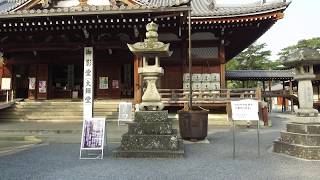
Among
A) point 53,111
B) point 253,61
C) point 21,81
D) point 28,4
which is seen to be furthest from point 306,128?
point 253,61

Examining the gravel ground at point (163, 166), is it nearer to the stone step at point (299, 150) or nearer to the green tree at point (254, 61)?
the stone step at point (299, 150)

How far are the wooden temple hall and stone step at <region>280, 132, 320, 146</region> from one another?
22.3 feet

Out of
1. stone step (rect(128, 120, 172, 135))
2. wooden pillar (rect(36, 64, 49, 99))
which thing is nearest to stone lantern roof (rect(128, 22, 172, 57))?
stone step (rect(128, 120, 172, 135))

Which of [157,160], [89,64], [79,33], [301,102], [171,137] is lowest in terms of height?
[157,160]

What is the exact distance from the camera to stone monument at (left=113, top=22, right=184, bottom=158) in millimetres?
7105

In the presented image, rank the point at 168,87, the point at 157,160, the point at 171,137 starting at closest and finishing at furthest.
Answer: the point at 157,160, the point at 171,137, the point at 168,87

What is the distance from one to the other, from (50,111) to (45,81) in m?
4.14

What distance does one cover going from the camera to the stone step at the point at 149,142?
7234 millimetres

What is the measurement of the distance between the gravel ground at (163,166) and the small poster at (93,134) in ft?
1.34

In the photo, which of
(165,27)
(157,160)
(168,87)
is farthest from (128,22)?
(157,160)

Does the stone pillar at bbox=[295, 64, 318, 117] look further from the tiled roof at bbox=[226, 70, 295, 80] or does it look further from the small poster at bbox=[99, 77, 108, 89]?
the tiled roof at bbox=[226, 70, 295, 80]

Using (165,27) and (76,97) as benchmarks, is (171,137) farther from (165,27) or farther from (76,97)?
(76,97)

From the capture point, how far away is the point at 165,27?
46.6 feet

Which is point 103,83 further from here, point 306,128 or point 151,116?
point 306,128
